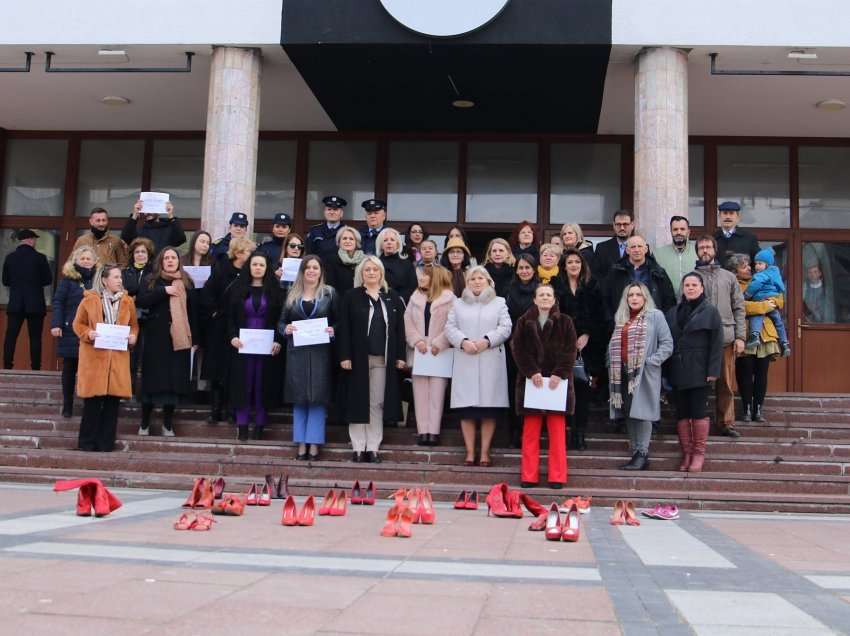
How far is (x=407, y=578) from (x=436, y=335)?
512cm

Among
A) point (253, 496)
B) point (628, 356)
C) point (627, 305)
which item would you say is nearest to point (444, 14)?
point (627, 305)

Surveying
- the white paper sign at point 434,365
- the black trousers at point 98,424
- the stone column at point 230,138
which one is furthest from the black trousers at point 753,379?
the black trousers at point 98,424

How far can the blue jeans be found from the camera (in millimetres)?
9445

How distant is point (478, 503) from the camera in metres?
8.41

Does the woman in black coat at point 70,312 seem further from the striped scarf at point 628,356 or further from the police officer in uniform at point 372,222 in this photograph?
the striped scarf at point 628,356

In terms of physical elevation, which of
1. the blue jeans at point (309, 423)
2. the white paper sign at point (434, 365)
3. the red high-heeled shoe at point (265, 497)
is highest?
the white paper sign at point (434, 365)

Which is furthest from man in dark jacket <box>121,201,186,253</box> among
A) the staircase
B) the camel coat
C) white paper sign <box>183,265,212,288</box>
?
the staircase

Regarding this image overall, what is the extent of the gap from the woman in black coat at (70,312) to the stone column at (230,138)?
195 cm

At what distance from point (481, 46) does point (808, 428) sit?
5.89m

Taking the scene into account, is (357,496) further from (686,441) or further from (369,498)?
(686,441)

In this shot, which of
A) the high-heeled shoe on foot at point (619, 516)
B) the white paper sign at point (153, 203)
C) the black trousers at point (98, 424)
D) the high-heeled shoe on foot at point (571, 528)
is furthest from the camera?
the white paper sign at point (153, 203)

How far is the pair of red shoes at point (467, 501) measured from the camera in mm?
7957

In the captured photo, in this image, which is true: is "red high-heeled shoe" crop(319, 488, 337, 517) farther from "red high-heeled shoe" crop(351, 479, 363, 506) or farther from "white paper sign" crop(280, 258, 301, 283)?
"white paper sign" crop(280, 258, 301, 283)

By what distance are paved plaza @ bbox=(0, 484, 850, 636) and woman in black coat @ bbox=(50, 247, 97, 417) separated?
344 centimetres
